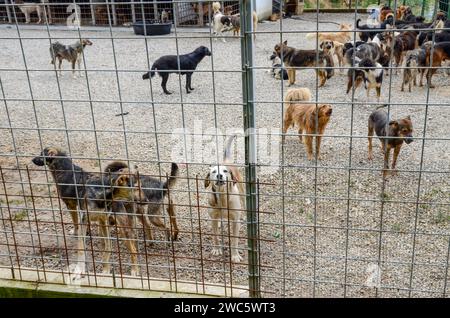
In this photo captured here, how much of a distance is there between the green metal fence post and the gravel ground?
0.11 m

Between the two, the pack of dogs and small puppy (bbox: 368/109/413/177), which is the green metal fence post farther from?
small puppy (bbox: 368/109/413/177)

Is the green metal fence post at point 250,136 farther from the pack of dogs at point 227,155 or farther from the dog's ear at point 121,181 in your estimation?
the dog's ear at point 121,181

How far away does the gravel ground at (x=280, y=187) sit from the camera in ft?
12.3

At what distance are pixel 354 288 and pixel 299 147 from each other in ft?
12.4

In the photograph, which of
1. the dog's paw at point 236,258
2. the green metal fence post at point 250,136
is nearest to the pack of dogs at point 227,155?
the dog's paw at point 236,258

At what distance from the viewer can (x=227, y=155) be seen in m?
5.03

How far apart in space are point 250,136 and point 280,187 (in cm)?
320

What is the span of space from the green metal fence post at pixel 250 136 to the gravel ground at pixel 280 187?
0.11 m

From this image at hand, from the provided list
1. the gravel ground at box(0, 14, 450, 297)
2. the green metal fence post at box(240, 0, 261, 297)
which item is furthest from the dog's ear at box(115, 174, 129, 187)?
the green metal fence post at box(240, 0, 261, 297)

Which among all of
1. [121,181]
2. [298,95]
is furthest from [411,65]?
[121,181]

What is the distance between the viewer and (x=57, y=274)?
3.81 m

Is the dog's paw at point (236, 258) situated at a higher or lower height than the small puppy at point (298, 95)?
lower

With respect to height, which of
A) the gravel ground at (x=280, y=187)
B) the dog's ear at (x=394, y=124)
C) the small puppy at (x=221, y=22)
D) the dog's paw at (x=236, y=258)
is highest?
the small puppy at (x=221, y=22)

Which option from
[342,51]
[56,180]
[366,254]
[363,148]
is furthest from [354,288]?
[342,51]
